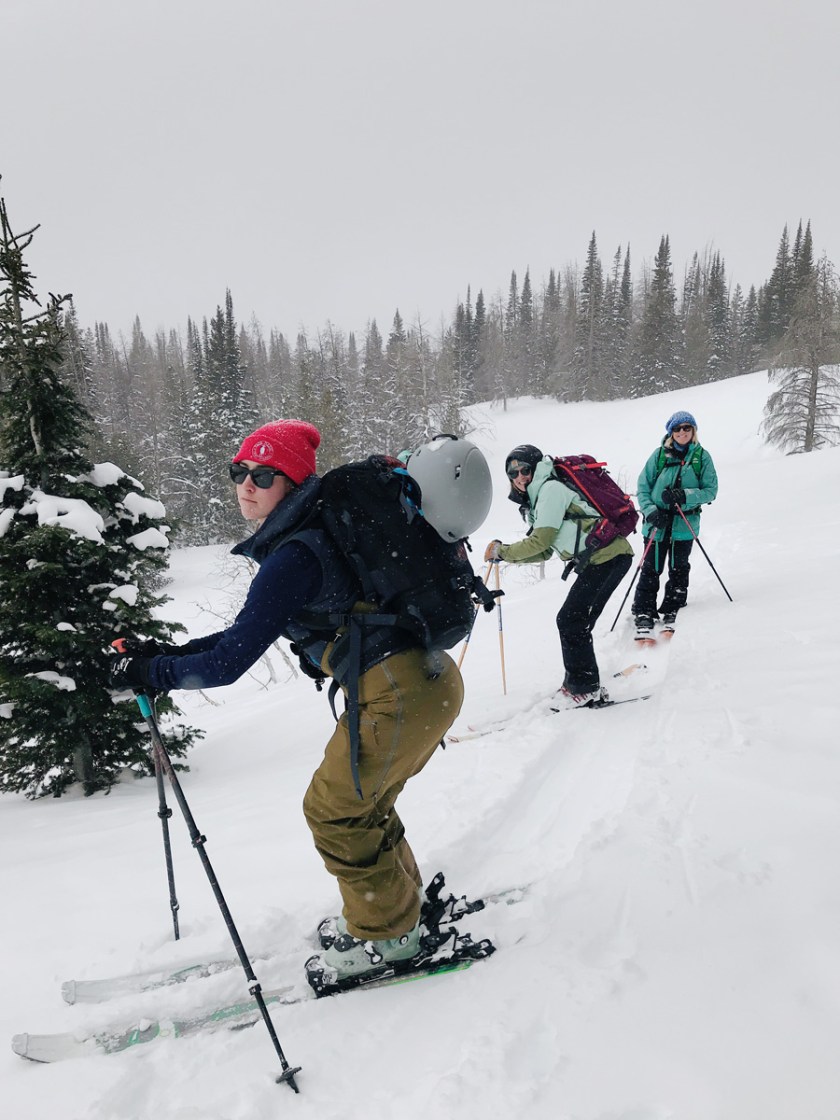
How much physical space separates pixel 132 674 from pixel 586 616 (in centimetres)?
408

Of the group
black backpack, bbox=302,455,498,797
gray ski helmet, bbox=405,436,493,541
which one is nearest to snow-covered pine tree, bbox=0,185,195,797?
black backpack, bbox=302,455,498,797

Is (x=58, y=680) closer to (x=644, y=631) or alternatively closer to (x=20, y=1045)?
(x=20, y=1045)

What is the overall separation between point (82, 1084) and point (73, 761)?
442cm

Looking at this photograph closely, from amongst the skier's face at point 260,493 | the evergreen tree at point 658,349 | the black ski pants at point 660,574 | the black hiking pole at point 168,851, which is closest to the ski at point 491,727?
the black ski pants at point 660,574

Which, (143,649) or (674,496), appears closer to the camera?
(143,649)

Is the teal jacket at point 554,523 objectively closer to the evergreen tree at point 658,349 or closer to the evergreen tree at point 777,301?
the evergreen tree at point 658,349

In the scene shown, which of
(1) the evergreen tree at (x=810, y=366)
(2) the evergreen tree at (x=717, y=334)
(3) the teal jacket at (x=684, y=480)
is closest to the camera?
(3) the teal jacket at (x=684, y=480)

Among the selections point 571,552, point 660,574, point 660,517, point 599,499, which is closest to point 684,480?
point 660,517

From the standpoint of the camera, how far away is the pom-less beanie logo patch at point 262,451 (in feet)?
7.95

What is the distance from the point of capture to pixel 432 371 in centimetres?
4712

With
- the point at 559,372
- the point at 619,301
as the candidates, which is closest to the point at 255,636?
the point at 559,372

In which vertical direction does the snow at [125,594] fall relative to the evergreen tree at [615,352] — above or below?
below

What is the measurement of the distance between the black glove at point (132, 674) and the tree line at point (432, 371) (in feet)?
93.7

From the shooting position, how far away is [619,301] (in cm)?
6334
